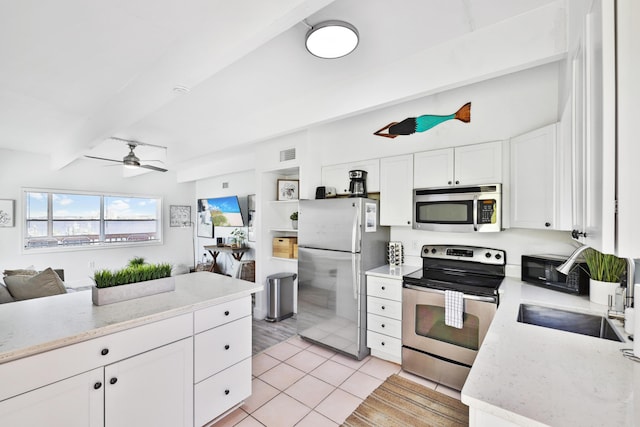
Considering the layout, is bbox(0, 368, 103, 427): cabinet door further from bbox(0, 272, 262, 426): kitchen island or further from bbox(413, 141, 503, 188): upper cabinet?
bbox(413, 141, 503, 188): upper cabinet

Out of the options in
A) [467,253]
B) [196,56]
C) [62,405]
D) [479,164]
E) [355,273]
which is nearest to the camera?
[62,405]

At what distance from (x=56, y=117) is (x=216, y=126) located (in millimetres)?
1836

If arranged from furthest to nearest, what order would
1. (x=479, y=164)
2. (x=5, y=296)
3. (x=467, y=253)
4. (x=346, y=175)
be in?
(x=346, y=175)
(x=467, y=253)
(x=479, y=164)
(x=5, y=296)

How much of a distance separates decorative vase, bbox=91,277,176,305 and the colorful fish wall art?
2.66 m

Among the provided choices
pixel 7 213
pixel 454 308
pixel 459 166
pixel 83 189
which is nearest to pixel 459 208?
pixel 459 166

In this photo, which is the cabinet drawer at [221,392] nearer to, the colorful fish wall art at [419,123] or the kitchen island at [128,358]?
the kitchen island at [128,358]

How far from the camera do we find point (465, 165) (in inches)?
103

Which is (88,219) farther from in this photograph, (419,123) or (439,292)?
(439,292)

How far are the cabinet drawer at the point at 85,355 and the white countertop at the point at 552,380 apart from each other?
158 cm

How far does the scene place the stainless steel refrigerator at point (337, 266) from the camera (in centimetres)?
289

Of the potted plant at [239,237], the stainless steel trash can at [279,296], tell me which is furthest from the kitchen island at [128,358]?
the potted plant at [239,237]

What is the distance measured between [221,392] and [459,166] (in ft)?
8.88

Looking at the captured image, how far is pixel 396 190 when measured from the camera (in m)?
3.04

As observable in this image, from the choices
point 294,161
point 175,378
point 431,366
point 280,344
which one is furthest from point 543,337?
point 294,161
